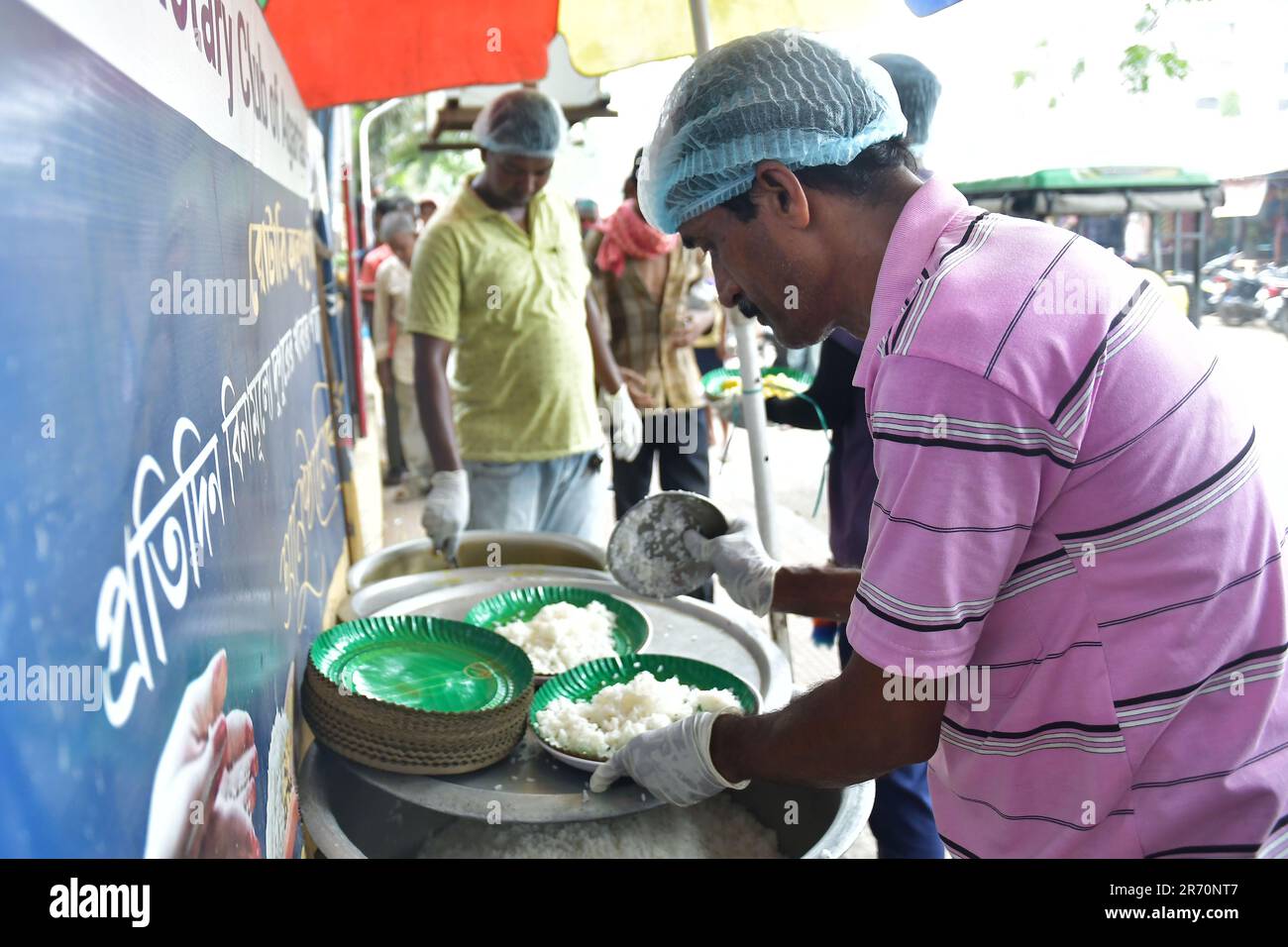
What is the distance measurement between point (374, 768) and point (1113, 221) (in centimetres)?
872

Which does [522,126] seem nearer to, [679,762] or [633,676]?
[633,676]

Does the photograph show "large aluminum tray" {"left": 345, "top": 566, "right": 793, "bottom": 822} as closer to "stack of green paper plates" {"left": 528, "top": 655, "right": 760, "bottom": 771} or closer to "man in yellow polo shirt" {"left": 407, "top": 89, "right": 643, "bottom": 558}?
"stack of green paper plates" {"left": 528, "top": 655, "right": 760, "bottom": 771}

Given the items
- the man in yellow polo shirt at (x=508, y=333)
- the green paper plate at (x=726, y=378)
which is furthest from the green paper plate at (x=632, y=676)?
the green paper plate at (x=726, y=378)

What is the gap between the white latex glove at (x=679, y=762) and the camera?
1.55 meters

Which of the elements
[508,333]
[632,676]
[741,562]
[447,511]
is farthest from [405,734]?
[508,333]

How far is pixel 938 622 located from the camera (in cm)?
111

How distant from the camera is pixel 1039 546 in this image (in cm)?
117

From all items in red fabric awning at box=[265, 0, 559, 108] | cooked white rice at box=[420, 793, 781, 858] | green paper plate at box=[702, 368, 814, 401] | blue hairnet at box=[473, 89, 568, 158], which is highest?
red fabric awning at box=[265, 0, 559, 108]

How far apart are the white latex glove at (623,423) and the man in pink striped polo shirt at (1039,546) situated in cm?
285

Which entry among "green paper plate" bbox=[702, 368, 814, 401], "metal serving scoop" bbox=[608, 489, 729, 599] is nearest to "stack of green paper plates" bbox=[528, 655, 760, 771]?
"metal serving scoop" bbox=[608, 489, 729, 599]

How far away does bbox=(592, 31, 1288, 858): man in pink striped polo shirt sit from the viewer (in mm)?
1084

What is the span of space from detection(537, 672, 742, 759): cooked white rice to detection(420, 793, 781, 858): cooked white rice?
0.15m

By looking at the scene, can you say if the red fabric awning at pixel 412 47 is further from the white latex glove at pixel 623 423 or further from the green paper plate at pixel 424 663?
the green paper plate at pixel 424 663
